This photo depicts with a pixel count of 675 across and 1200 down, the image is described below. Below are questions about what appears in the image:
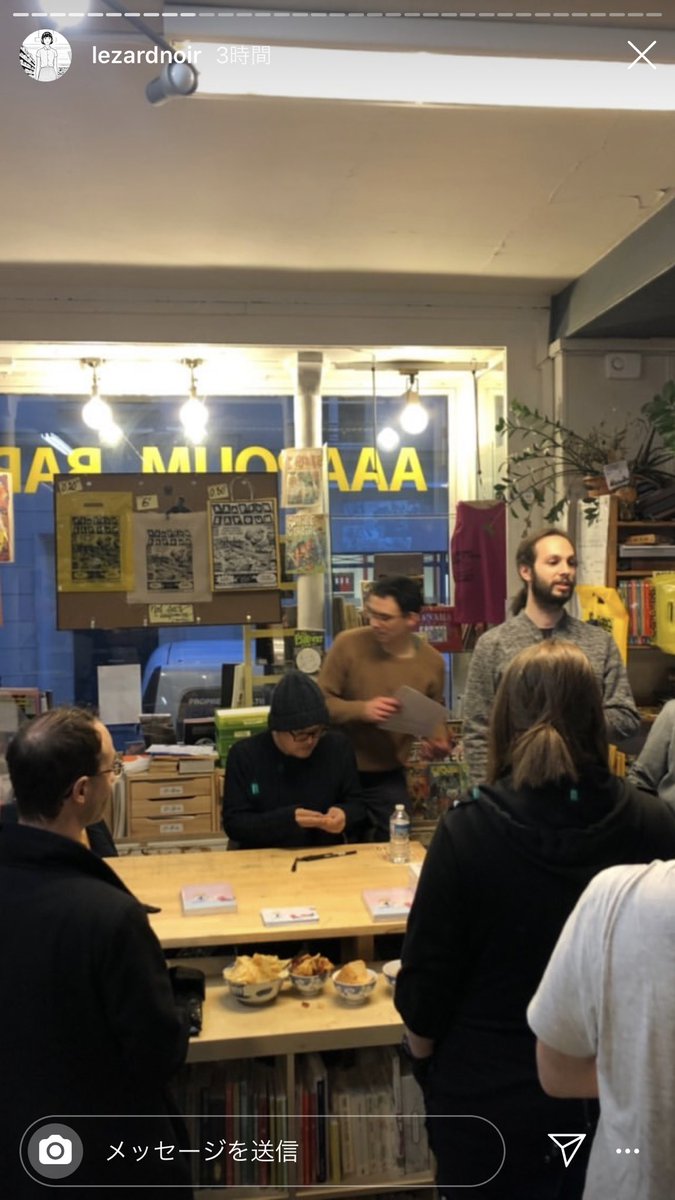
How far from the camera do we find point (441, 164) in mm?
2764

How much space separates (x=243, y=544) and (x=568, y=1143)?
3.35m

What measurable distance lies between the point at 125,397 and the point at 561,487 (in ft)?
7.45

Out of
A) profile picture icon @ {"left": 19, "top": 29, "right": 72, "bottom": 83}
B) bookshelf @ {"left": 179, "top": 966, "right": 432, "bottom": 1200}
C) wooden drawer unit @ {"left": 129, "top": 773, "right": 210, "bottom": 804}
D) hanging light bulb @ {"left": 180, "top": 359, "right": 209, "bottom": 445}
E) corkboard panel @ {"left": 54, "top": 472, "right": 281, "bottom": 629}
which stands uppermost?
profile picture icon @ {"left": 19, "top": 29, "right": 72, "bottom": 83}

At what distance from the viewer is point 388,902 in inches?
94.0

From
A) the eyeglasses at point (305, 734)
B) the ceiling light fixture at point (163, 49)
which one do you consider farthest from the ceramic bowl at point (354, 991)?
the ceiling light fixture at point (163, 49)

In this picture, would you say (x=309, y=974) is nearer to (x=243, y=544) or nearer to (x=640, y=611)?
(x=640, y=611)

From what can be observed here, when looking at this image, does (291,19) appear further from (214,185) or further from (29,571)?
(29,571)

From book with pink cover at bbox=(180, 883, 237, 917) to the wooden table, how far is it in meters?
0.02

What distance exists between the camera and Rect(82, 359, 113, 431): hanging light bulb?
14.2ft

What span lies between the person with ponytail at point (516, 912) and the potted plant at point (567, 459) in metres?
2.52

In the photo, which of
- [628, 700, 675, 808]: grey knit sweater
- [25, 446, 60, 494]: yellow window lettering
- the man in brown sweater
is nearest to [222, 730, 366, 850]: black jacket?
the man in brown sweater

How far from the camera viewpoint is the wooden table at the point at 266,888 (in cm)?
224

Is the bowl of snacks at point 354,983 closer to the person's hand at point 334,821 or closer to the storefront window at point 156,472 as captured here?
the person's hand at point 334,821

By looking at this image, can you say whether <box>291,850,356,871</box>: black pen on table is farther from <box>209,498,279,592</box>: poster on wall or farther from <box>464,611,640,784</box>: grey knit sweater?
<box>209,498,279,592</box>: poster on wall
